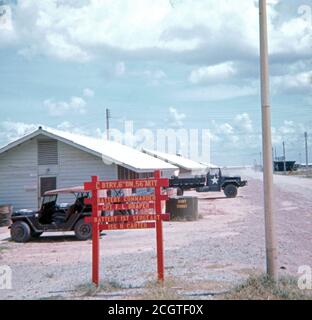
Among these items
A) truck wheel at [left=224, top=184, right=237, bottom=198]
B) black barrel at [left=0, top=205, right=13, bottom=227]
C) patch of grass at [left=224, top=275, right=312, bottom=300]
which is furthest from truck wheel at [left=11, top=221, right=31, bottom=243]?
truck wheel at [left=224, top=184, right=237, bottom=198]

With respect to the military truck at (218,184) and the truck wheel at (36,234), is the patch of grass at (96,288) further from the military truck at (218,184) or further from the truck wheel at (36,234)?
the military truck at (218,184)

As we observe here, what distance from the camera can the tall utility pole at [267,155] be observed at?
316 inches

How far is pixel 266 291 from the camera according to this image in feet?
25.4

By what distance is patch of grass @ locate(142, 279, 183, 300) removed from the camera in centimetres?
755

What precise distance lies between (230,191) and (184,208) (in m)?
16.6

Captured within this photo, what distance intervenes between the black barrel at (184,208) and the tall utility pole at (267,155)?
14.2 m

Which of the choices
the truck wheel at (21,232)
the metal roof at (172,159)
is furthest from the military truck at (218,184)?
the truck wheel at (21,232)

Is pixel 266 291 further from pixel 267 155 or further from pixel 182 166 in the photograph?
pixel 182 166

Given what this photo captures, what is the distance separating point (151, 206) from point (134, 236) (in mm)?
8693

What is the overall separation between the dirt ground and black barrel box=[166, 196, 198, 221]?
171 centimetres

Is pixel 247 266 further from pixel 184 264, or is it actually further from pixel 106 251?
pixel 106 251

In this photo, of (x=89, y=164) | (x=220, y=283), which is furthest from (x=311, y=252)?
(x=89, y=164)

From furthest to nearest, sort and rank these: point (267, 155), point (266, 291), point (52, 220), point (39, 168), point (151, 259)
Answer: point (39, 168) → point (52, 220) → point (151, 259) → point (267, 155) → point (266, 291)

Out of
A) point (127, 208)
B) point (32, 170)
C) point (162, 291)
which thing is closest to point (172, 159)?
point (32, 170)
